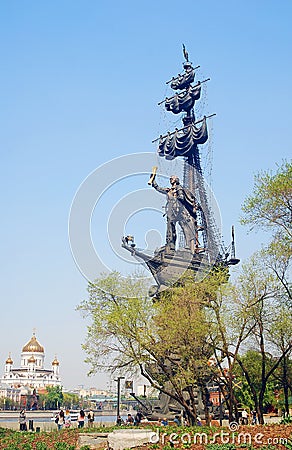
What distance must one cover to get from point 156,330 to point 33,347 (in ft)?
358

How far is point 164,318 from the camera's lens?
20.7 metres

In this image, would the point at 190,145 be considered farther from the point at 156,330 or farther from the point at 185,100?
the point at 156,330

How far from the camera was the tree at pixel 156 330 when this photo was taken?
2045 centimetres

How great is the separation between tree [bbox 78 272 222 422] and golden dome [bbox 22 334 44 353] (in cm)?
10714

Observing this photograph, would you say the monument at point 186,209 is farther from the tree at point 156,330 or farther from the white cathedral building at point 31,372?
the white cathedral building at point 31,372

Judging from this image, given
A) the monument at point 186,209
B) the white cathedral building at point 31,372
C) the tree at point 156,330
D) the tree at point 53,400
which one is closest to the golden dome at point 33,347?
the white cathedral building at point 31,372

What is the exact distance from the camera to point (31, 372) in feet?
396

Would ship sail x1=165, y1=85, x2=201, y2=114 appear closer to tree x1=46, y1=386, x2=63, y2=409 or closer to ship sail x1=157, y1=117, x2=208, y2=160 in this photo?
ship sail x1=157, y1=117, x2=208, y2=160

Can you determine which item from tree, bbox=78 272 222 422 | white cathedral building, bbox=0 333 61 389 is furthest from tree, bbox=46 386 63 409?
tree, bbox=78 272 222 422

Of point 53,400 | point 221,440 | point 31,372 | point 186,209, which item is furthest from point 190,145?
point 31,372

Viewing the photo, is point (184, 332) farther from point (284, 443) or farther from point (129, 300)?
point (284, 443)

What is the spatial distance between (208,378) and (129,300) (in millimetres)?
4649

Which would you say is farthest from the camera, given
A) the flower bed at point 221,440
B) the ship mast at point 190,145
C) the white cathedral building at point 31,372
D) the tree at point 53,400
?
the white cathedral building at point 31,372

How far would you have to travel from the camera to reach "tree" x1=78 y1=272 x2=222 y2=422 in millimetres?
20453
